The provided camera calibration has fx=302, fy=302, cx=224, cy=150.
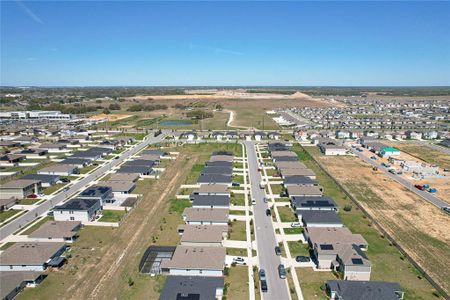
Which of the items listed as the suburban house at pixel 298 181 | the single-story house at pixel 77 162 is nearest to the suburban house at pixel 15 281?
the suburban house at pixel 298 181

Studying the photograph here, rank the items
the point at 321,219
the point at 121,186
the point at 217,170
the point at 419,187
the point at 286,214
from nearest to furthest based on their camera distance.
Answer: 1. the point at 321,219
2. the point at 286,214
3. the point at 121,186
4. the point at 419,187
5. the point at 217,170

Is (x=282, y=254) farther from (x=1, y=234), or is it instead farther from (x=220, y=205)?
(x=1, y=234)

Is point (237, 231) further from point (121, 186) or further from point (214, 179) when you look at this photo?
point (121, 186)

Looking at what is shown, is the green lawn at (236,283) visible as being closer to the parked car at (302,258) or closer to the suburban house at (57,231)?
the parked car at (302,258)

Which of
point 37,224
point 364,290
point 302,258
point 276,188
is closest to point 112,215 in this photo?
point 37,224

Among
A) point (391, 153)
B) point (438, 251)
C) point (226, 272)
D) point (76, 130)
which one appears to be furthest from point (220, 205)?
point (76, 130)

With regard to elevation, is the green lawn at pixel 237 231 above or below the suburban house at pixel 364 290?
below
